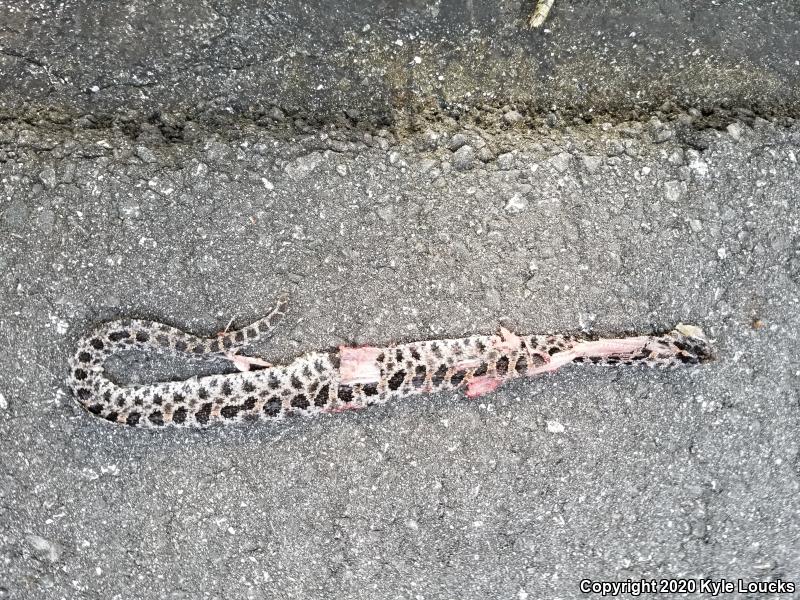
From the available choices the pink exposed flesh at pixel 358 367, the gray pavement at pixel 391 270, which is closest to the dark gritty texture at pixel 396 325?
the gray pavement at pixel 391 270

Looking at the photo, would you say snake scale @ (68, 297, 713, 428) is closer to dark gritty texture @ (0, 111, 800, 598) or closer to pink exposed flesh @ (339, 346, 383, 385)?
pink exposed flesh @ (339, 346, 383, 385)

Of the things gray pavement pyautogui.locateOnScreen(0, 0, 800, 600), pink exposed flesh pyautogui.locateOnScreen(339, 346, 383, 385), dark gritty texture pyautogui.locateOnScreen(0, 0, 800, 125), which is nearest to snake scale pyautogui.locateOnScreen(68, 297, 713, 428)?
pink exposed flesh pyautogui.locateOnScreen(339, 346, 383, 385)

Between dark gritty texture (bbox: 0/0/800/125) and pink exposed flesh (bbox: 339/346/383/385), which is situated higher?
dark gritty texture (bbox: 0/0/800/125)

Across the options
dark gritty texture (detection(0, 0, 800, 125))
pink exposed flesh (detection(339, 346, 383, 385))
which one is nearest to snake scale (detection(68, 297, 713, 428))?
pink exposed flesh (detection(339, 346, 383, 385))

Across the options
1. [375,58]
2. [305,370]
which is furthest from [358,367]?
[375,58]

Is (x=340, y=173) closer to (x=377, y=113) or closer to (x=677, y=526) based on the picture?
(x=377, y=113)

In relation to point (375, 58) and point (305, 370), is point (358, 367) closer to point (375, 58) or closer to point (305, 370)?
point (305, 370)

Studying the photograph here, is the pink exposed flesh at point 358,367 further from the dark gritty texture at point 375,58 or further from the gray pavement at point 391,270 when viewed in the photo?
the dark gritty texture at point 375,58
